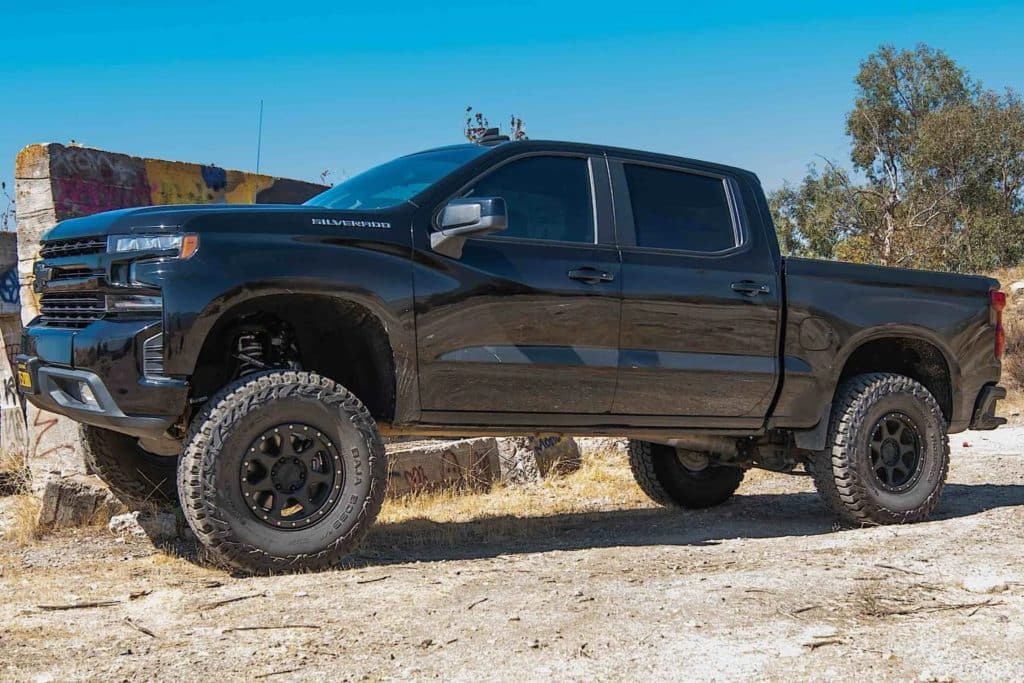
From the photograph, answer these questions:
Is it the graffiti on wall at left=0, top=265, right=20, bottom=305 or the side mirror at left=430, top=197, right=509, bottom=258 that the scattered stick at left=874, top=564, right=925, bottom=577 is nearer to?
the side mirror at left=430, top=197, right=509, bottom=258

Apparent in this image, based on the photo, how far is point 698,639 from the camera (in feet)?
12.4

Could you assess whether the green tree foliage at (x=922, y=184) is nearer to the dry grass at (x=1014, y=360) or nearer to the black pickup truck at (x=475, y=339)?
the dry grass at (x=1014, y=360)

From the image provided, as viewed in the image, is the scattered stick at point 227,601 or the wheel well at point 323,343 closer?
the scattered stick at point 227,601

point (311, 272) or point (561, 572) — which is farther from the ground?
point (311, 272)

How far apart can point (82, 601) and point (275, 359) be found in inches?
55.9

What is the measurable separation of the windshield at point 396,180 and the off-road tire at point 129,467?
5.30ft

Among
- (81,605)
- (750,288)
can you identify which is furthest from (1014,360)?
(81,605)

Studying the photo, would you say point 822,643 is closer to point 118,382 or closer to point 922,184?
point 118,382

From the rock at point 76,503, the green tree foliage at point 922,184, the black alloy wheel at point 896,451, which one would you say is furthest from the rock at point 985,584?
the green tree foliage at point 922,184

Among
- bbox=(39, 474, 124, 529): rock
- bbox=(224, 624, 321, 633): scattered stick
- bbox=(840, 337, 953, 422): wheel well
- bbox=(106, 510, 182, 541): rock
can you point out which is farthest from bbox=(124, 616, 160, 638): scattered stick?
bbox=(840, 337, 953, 422): wheel well

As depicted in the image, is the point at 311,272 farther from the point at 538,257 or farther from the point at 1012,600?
the point at 1012,600

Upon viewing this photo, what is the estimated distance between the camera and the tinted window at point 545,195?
5.44 meters

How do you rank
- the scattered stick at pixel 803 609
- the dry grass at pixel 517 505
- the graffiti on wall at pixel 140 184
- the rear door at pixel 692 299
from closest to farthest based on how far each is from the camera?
1. the scattered stick at pixel 803 609
2. the rear door at pixel 692 299
3. the dry grass at pixel 517 505
4. the graffiti on wall at pixel 140 184

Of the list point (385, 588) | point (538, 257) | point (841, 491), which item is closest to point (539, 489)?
point (841, 491)
